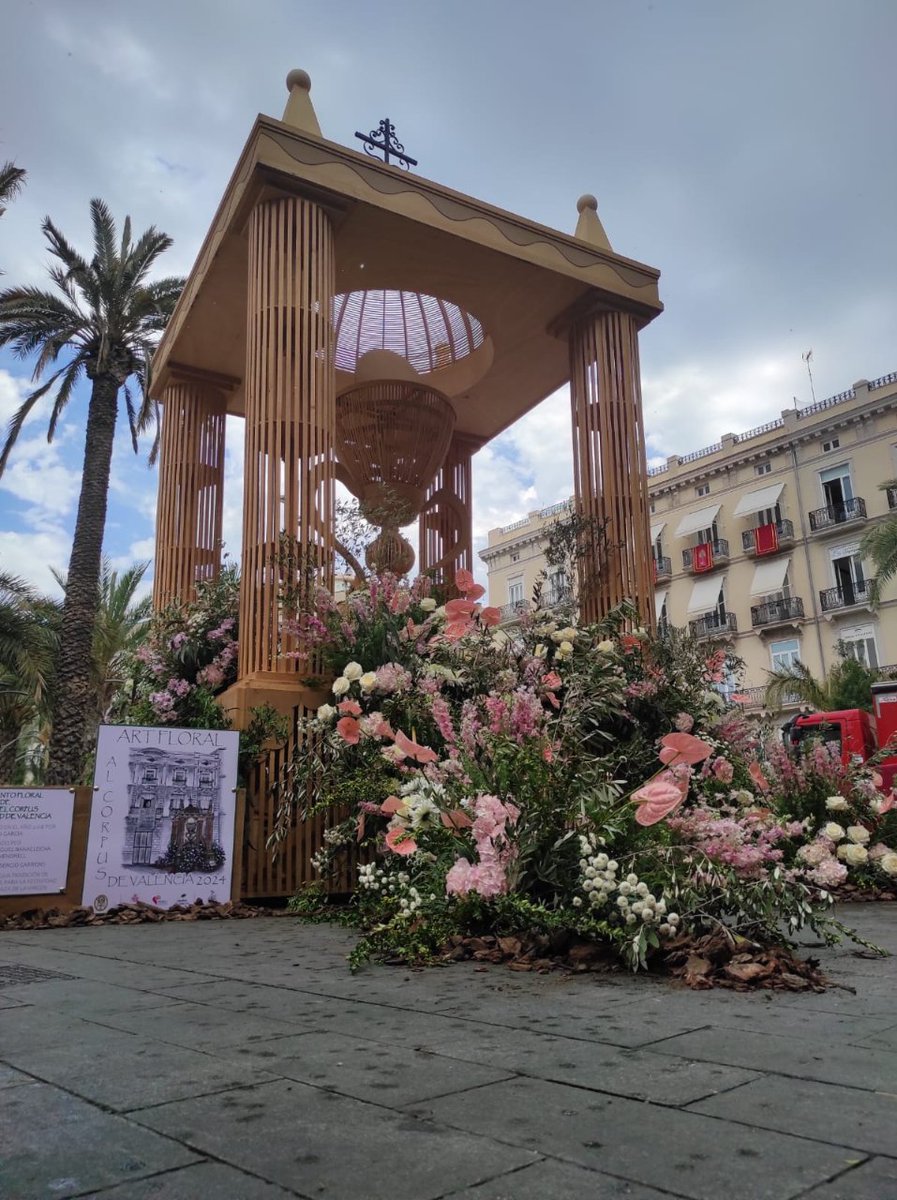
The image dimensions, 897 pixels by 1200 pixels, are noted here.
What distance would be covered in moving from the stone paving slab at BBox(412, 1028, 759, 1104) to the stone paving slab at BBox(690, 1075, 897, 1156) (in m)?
0.08

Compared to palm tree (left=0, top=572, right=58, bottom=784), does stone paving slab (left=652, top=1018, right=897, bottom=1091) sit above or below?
below

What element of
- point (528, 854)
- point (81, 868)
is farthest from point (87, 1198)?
point (81, 868)

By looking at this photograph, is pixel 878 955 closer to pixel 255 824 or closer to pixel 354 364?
pixel 255 824

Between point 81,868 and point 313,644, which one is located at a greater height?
point 313,644

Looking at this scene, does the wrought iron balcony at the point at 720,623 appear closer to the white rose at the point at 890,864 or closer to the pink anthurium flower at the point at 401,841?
the white rose at the point at 890,864

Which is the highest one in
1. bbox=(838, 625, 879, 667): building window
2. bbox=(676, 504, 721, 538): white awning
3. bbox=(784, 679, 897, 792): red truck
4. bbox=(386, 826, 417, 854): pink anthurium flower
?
bbox=(676, 504, 721, 538): white awning

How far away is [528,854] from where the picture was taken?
5.20m

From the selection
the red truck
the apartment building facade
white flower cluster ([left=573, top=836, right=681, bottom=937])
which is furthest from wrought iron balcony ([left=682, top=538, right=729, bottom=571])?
white flower cluster ([left=573, top=836, right=681, bottom=937])

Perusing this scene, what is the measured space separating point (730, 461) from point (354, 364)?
27.2m

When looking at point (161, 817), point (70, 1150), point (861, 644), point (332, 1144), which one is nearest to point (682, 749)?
point (332, 1144)

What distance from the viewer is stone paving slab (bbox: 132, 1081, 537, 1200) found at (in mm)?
1857

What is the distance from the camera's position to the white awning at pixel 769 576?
37594mm

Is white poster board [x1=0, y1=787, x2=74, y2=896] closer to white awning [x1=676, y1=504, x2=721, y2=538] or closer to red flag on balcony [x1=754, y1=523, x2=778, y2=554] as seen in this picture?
red flag on balcony [x1=754, y1=523, x2=778, y2=554]

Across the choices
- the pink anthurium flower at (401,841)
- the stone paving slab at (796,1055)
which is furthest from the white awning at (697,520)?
the stone paving slab at (796,1055)
